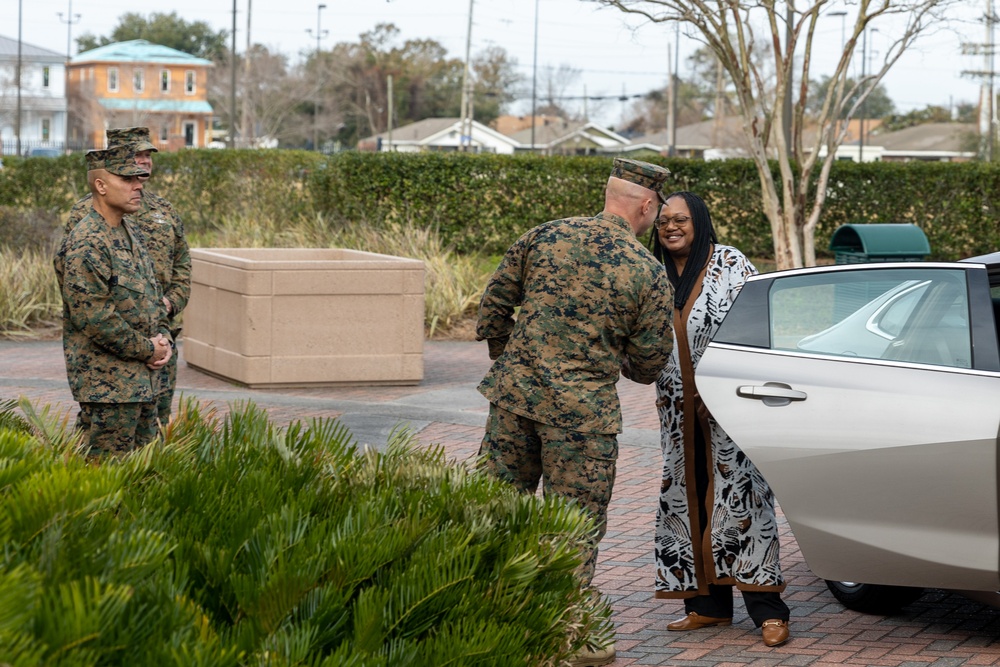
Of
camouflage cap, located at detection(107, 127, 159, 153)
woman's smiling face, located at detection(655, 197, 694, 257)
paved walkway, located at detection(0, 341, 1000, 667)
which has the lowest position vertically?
paved walkway, located at detection(0, 341, 1000, 667)

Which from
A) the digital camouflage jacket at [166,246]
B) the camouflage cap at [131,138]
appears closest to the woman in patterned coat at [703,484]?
the camouflage cap at [131,138]

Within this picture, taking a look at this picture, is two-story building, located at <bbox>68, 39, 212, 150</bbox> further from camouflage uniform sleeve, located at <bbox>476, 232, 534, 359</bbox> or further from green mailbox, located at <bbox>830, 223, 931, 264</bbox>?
camouflage uniform sleeve, located at <bbox>476, 232, 534, 359</bbox>

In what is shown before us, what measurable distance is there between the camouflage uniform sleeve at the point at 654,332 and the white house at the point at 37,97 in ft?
302

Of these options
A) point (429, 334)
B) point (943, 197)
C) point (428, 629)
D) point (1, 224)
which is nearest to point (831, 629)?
point (428, 629)

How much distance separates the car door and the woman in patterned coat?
0.12 metres

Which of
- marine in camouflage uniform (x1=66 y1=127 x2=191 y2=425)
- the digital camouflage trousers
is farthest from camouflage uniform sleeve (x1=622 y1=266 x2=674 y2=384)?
marine in camouflage uniform (x1=66 y1=127 x2=191 y2=425)

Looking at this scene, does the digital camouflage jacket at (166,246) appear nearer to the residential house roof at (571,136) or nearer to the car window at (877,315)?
the car window at (877,315)

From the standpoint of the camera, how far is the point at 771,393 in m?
4.88

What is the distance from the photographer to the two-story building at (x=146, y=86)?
314ft

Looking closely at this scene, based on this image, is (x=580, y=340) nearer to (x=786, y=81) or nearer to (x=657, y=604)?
(x=657, y=604)

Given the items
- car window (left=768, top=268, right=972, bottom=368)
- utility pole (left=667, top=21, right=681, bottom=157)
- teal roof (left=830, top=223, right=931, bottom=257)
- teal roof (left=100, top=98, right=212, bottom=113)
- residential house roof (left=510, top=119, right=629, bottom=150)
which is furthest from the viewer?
teal roof (left=100, top=98, right=212, bottom=113)

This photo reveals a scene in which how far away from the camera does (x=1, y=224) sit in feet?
56.7

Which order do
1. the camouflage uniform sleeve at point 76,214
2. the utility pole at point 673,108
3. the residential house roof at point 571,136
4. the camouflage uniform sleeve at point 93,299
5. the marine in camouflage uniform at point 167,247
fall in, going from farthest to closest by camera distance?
the residential house roof at point 571,136
the utility pole at point 673,108
the marine in camouflage uniform at point 167,247
the camouflage uniform sleeve at point 76,214
the camouflage uniform sleeve at point 93,299

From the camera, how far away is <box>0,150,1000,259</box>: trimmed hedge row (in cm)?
2072
